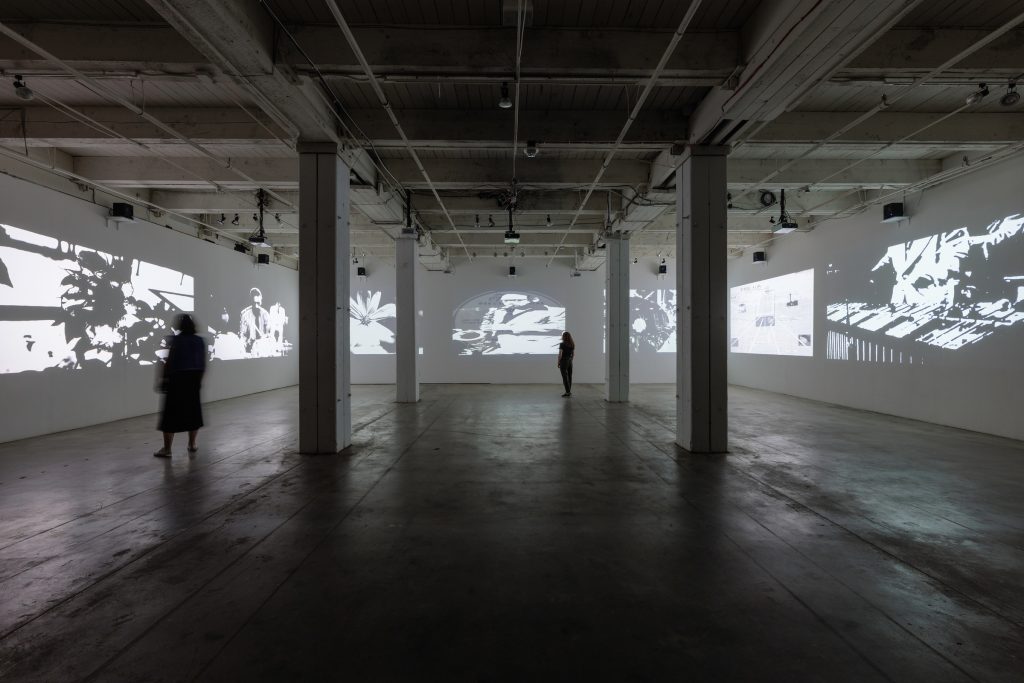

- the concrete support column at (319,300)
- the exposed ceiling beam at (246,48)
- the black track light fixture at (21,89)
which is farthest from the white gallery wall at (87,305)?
the exposed ceiling beam at (246,48)

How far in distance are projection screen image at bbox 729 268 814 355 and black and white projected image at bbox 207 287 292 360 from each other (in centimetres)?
1370

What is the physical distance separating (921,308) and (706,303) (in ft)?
16.2

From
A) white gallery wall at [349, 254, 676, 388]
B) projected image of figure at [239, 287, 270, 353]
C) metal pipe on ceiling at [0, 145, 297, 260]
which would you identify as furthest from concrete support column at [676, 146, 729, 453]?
projected image of figure at [239, 287, 270, 353]

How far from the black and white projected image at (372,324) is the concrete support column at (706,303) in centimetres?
1119

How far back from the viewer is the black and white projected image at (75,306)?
21.4 feet

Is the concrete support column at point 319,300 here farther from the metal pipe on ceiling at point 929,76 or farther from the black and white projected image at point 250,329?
the black and white projected image at point 250,329

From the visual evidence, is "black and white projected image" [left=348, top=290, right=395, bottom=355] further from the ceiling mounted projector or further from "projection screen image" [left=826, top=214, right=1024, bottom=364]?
the ceiling mounted projector

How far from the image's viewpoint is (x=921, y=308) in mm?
8094

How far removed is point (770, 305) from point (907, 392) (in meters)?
5.02

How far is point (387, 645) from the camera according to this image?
2135 mm

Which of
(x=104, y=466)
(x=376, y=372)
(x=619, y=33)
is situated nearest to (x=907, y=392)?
(x=619, y=33)

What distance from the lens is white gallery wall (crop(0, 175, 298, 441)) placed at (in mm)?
6570

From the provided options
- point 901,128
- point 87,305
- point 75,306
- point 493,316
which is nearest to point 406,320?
point 493,316

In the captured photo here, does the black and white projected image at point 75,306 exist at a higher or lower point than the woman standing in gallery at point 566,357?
higher
